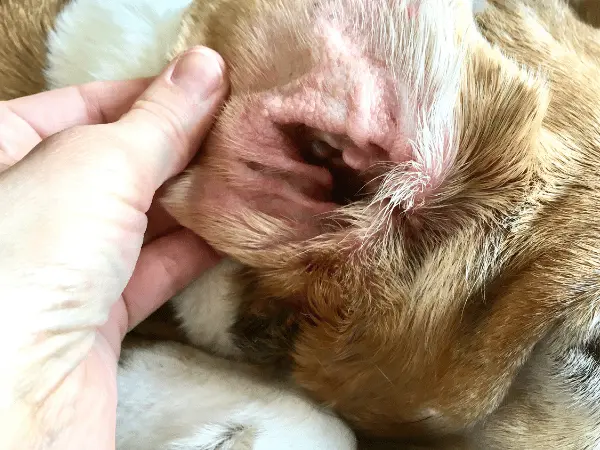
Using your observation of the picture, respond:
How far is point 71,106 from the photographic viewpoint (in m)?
1.09

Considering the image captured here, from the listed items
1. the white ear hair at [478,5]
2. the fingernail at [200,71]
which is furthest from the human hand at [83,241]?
the white ear hair at [478,5]

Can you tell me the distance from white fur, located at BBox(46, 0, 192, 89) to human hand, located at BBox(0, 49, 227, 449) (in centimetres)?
7

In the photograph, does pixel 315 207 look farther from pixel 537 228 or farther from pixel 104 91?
pixel 104 91

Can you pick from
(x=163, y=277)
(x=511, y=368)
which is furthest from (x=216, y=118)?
(x=511, y=368)

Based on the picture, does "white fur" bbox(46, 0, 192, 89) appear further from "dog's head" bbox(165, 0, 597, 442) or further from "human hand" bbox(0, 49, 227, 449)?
"dog's head" bbox(165, 0, 597, 442)

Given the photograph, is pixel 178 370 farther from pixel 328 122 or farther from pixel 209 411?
pixel 328 122

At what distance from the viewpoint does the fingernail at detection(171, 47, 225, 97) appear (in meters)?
0.92

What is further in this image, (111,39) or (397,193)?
(111,39)

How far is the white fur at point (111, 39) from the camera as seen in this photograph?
1109 millimetres

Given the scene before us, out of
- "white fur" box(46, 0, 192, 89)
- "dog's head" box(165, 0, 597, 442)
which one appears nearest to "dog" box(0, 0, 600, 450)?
"dog's head" box(165, 0, 597, 442)

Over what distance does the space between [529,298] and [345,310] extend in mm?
259

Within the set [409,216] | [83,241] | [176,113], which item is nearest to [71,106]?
[176,113]

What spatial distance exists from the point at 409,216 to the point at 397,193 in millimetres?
68

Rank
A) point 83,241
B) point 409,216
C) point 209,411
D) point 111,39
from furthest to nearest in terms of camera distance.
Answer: point 111,39 → point 209,411 → point 409,216 → point 83,241
